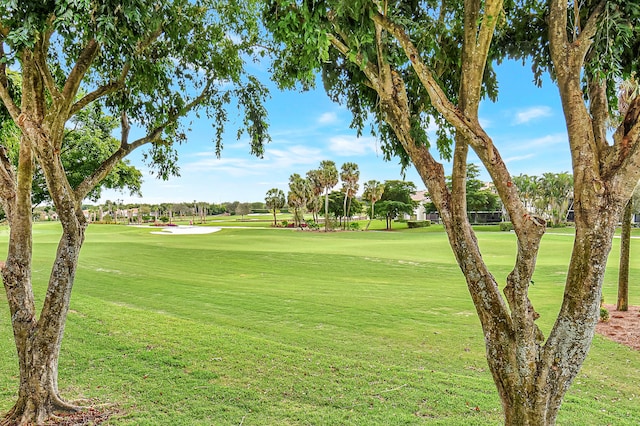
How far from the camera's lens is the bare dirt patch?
8.16 metres

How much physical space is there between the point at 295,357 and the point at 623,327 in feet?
25.1

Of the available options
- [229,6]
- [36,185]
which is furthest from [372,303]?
[36,185]

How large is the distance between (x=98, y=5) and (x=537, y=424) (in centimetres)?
528

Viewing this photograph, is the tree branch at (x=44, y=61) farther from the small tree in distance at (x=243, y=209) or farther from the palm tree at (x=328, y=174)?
the small tree in distance at (x=243, y=209)

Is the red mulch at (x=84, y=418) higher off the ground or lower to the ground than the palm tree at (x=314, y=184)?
lower

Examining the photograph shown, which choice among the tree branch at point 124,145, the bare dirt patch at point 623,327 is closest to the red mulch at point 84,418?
the tree branch at point 124,145

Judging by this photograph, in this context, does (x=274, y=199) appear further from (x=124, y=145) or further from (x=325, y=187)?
(x=124, y=145)

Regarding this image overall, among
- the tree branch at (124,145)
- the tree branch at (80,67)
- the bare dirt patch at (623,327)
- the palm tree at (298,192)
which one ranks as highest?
the palm tree at (298,192)

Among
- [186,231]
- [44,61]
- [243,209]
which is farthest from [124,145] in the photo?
[243,209]

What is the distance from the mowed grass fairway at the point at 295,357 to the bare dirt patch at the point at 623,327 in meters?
0.48

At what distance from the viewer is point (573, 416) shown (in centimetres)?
483

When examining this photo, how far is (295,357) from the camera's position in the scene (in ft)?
22.5

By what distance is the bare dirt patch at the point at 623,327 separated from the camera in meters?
8.16

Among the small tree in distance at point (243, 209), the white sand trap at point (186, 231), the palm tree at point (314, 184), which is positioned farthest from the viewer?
the small tree in distance at point (243, 209)
